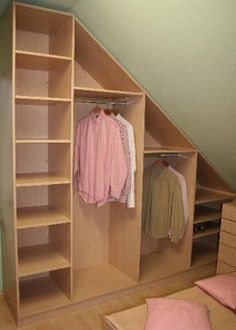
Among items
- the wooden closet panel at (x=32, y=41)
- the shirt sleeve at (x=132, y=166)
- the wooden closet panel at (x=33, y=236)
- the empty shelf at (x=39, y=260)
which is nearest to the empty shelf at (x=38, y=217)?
the wooden closet panel at (x=33, y=236)

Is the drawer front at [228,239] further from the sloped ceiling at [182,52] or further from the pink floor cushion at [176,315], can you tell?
the pink floor cushion at [176,315]

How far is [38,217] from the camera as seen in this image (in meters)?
2.32

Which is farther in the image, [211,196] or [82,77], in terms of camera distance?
[211,196]

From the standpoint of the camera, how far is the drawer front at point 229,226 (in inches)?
110

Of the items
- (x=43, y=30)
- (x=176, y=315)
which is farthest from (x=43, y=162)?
(x=176, y=315)

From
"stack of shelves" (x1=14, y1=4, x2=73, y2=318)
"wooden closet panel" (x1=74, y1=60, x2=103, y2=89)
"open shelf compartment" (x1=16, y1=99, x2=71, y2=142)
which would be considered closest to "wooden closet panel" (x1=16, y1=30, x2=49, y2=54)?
"stack of shelves" (x1=14, y1=4, x2=73, y2=318)

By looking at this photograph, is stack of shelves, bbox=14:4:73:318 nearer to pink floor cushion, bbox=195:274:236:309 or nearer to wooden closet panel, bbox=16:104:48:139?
wooden closet panel, bbox=16:104:48:139

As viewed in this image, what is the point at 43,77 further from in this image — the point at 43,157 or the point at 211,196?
the point at 211,196

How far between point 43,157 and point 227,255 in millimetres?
1922

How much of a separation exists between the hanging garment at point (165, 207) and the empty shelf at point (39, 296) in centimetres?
105

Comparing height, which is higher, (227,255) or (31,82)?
(31,82)

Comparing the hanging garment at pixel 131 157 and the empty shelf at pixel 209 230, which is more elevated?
the hanging garment at pixel 131 157

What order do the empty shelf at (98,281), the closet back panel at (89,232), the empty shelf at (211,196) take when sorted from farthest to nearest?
the empty shelf at (211,196)
the closet back panel at (89,232)
the empty shelf at (98,281)

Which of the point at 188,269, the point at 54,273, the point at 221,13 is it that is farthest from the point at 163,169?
the point at 221,13
